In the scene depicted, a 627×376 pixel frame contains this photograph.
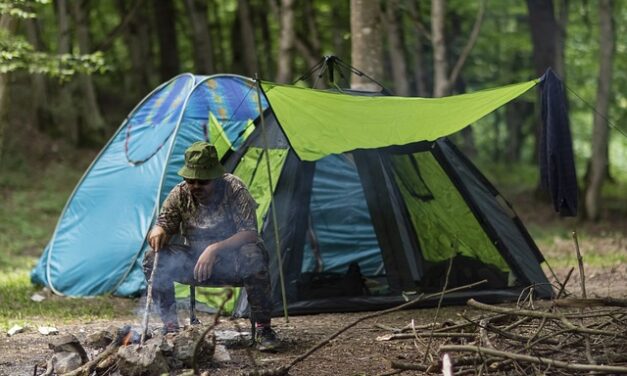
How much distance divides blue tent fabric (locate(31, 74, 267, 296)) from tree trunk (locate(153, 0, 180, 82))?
40.8ft

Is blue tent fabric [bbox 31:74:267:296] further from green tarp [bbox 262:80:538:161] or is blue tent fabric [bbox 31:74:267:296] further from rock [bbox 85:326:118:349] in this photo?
rock [bbox 85:326:118:349]

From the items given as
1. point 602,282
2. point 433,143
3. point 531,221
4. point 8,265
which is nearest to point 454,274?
point 433,143

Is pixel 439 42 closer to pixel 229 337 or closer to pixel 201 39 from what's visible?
pixel 201 39

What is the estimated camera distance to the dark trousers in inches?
240

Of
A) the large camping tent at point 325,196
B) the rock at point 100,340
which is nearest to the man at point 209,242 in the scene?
the rock at point 100,340

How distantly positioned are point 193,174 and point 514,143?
20875 mm

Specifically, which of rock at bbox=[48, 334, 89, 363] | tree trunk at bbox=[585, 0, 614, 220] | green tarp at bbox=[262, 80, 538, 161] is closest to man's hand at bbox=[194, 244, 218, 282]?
rock at bbox=[48, 334, 89, 363]

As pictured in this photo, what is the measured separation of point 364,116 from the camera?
697cm

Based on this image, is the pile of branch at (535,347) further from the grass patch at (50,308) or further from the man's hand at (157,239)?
the grass patch at (50,308)

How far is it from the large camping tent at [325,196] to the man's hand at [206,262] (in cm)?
99

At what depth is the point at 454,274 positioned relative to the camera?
8.34m

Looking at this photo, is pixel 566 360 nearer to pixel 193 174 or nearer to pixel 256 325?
pixel 256 325

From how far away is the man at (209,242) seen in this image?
609 cm

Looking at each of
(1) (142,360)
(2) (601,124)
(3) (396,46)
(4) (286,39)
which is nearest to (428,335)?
(1) (142,360)
